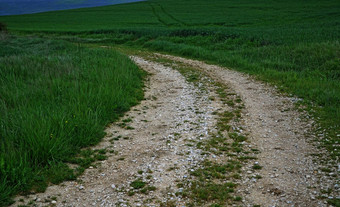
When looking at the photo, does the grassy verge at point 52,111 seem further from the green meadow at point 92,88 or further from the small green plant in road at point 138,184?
the small green plant in road at point 138,184

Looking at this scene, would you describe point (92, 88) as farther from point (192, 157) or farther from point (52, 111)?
point (192, 157)

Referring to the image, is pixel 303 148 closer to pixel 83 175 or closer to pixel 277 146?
pixel 277 146

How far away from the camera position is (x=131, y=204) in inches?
233

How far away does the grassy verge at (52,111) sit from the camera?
22.1 ft

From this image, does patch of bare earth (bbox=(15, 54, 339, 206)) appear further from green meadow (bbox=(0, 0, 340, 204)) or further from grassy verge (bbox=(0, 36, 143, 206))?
green meadow (bbox=(0, 0, 340, 204))

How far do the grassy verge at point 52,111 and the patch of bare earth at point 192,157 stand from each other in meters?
0.48

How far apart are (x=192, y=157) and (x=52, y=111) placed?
4.77m

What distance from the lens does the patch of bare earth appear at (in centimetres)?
608

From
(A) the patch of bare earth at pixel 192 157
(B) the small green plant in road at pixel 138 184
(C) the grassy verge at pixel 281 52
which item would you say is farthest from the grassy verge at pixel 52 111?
(C) the grassy verge at pixel 281 52

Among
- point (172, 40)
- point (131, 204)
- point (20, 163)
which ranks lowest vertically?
point (131, 204)

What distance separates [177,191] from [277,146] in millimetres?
3814

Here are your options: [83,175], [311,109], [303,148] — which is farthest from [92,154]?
[311,109]

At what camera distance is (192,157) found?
7797 millimetres

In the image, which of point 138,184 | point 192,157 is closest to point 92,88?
point 192,157
